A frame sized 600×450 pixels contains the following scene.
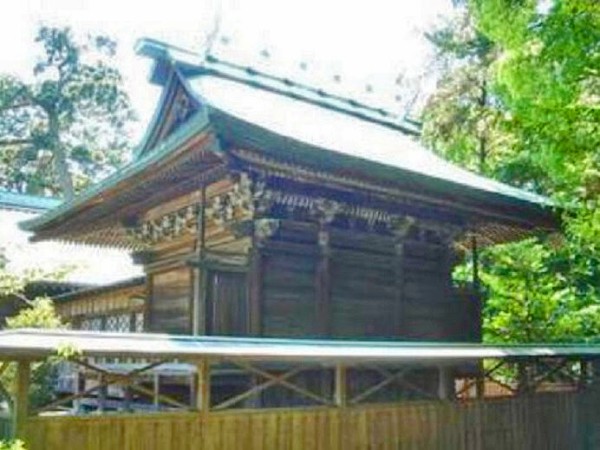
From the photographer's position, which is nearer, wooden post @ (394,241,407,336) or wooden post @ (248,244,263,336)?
wooden post @ (248,244,263,336)

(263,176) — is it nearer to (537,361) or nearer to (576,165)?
(576,165)

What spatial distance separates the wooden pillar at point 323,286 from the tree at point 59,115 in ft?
114

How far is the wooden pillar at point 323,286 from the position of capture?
1152 centimetres

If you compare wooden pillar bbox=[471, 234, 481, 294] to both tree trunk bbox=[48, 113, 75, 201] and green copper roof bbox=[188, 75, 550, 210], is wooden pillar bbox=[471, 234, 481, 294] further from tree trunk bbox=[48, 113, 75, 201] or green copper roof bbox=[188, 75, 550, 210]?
tree trunk bbox=[48, 113, 75, 201]

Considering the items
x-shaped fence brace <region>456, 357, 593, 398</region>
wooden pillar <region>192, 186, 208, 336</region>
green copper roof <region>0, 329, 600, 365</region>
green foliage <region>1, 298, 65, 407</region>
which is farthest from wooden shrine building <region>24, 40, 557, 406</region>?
green foliage <region>1, 298, 65, 407</region>

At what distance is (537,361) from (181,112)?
23.5ft

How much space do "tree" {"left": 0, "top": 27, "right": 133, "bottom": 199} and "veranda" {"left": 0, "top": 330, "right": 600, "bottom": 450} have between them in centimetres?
3358

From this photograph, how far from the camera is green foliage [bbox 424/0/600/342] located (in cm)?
922

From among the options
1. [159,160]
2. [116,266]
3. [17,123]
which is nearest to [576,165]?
[159,160]

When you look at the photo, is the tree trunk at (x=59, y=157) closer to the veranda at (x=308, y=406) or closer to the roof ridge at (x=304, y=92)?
the roof ridge at (x=304, y=92)

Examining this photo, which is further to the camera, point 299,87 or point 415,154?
point 299,87

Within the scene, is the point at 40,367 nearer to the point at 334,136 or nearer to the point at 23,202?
the point at 334,136

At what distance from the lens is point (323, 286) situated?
11656 millimetres

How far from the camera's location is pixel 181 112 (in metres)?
13.2
